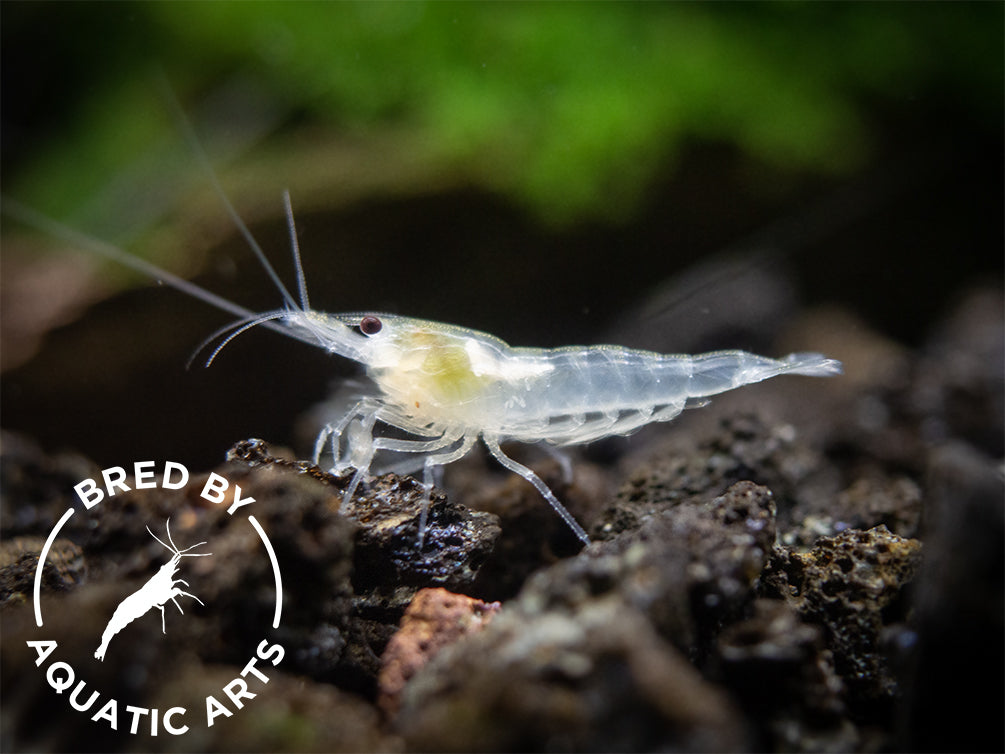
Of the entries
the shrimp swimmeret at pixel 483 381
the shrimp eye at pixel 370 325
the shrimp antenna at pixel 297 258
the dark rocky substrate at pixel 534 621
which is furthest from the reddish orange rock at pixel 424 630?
the shrimp antenna at pixel 297 258

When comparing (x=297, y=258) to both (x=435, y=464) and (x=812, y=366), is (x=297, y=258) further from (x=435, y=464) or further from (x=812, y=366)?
(x=812, y=366)

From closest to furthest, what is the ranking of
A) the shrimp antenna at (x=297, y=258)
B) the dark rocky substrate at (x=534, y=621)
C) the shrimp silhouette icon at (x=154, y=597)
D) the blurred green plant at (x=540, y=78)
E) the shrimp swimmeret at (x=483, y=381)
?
1. the dark rocky substrate at (x=534, y=621)
2. the shrimp silhouette icon at (x=154, y=597)
3. the shrimp swimmeret at (x=483, y=381)
4. the shrimp antenna at (x=297, y=258)
5. the blurred green plant at (x=540, y=78)

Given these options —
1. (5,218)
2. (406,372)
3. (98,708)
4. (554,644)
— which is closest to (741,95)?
(406,372)

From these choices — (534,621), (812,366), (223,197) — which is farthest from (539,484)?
(223,197)

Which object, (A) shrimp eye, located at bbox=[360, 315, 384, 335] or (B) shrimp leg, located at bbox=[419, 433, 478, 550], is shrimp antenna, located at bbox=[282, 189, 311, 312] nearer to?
(A) shrimp eye, located at bbox=[360, 315, 384, 335]

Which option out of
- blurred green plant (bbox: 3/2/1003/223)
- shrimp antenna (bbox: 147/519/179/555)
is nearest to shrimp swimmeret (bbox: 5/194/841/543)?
shrimp antenna (bbox: 147/519/179/555)

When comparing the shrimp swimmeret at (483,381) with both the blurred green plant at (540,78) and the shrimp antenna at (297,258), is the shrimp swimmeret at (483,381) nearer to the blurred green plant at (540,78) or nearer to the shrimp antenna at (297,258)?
the shrimp antenna at (297,258)

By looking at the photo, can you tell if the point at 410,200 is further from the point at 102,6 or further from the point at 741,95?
the point at 102,6
